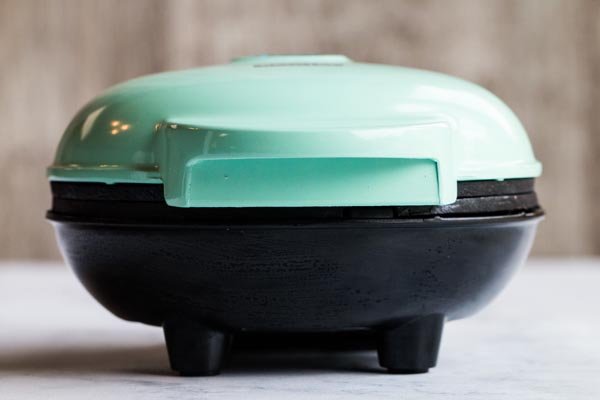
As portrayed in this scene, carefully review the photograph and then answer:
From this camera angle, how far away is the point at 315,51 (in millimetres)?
2057

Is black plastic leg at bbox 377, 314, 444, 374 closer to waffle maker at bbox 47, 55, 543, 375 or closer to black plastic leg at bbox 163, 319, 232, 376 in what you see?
waffle maker at bbox 47, 55, 543, 375

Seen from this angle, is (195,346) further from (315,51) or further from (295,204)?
(315,51)

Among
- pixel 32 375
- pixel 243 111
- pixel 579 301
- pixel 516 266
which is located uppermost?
pixel 243 111

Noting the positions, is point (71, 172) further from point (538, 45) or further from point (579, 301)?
point (538, 45)

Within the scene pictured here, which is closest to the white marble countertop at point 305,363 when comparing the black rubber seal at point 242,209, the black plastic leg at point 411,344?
Answer: the black plastic leg at point 411,344

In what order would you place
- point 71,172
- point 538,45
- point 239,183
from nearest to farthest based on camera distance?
point 239,183
point 71,172
point 538,45

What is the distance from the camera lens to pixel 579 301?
1459 millimetres

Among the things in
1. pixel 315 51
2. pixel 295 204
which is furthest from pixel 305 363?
pixel 315 51

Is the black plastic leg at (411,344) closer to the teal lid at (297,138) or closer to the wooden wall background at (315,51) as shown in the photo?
the teal lid at (297,138)

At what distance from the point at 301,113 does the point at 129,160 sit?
14cm

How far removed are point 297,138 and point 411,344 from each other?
213 mm

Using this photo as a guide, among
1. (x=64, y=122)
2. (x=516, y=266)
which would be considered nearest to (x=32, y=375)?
(x=516, y=266)

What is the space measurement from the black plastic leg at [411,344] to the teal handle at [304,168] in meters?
0.12

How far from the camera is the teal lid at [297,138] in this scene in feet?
2.37
